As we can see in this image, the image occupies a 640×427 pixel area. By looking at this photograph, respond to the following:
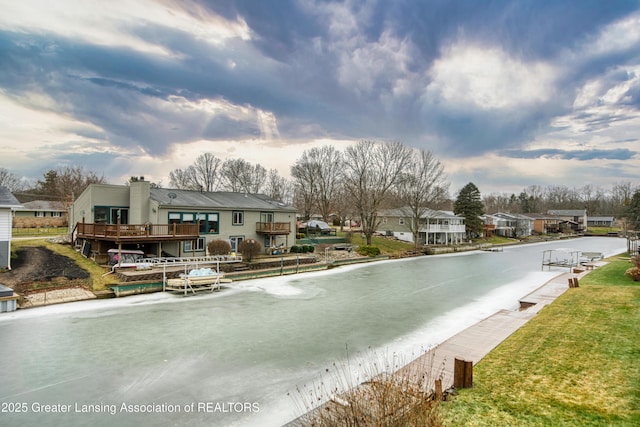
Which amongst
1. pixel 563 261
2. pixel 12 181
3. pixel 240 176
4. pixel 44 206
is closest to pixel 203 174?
pixel 240 176

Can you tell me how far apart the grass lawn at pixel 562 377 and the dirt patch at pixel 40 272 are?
18.9 m

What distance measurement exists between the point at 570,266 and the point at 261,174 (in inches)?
1933

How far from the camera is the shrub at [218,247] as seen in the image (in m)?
24.4

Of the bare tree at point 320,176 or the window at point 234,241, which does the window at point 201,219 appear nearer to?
the window at point 234,241

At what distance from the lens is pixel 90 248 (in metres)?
21.9

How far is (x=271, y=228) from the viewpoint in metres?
28.7

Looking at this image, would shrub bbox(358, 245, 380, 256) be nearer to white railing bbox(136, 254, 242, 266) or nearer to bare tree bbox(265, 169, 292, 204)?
white railing bbox(136, 254, 242, 266)

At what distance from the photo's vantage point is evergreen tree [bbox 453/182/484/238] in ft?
189

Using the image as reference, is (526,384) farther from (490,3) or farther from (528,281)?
(490,3)

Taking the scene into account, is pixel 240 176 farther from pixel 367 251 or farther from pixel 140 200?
pixel 140 200

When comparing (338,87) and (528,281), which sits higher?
(338,87)

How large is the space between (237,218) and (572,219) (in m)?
102

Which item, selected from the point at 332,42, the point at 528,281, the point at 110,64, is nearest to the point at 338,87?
the point at 332,42

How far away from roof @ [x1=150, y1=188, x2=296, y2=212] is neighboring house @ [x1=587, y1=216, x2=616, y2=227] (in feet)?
372
